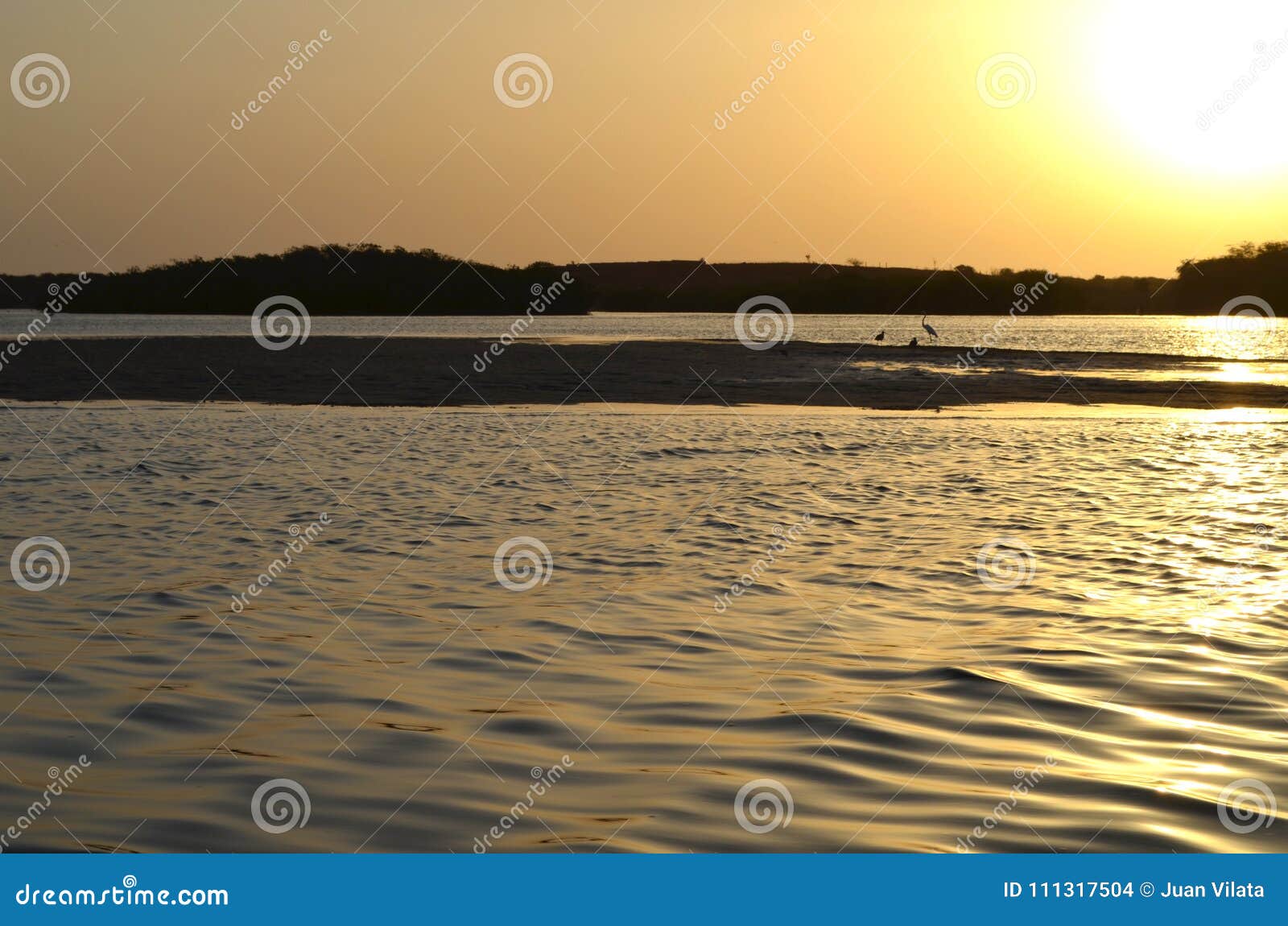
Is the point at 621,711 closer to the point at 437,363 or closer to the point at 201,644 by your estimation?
the point at 201,644

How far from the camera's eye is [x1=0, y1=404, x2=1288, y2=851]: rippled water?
556 cm

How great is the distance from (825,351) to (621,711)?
48.5 meters

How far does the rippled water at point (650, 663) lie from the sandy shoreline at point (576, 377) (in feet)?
49.9

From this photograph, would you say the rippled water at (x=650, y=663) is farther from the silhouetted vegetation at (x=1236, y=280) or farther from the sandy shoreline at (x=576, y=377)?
the silhouetted vegetation at (x=1236, y=280)

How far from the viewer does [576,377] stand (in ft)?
123

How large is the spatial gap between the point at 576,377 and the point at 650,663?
29.9m

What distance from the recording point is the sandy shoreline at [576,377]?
3167cm

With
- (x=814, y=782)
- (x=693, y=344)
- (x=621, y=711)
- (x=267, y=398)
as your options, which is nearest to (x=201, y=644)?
(x=621, y=711)

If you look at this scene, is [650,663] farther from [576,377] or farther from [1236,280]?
[1236,280]

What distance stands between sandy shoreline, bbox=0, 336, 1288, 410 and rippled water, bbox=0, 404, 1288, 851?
15216 millimetres

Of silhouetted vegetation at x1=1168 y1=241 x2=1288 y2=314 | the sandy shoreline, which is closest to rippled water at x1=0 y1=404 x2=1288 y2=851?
the sandy shoreline

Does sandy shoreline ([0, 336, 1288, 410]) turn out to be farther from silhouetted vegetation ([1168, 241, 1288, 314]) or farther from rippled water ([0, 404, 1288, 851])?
silhouetted vegetation ([1168, 241, 1288, 314])

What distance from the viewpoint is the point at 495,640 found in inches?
336

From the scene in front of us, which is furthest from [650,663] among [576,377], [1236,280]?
[1236,280]
